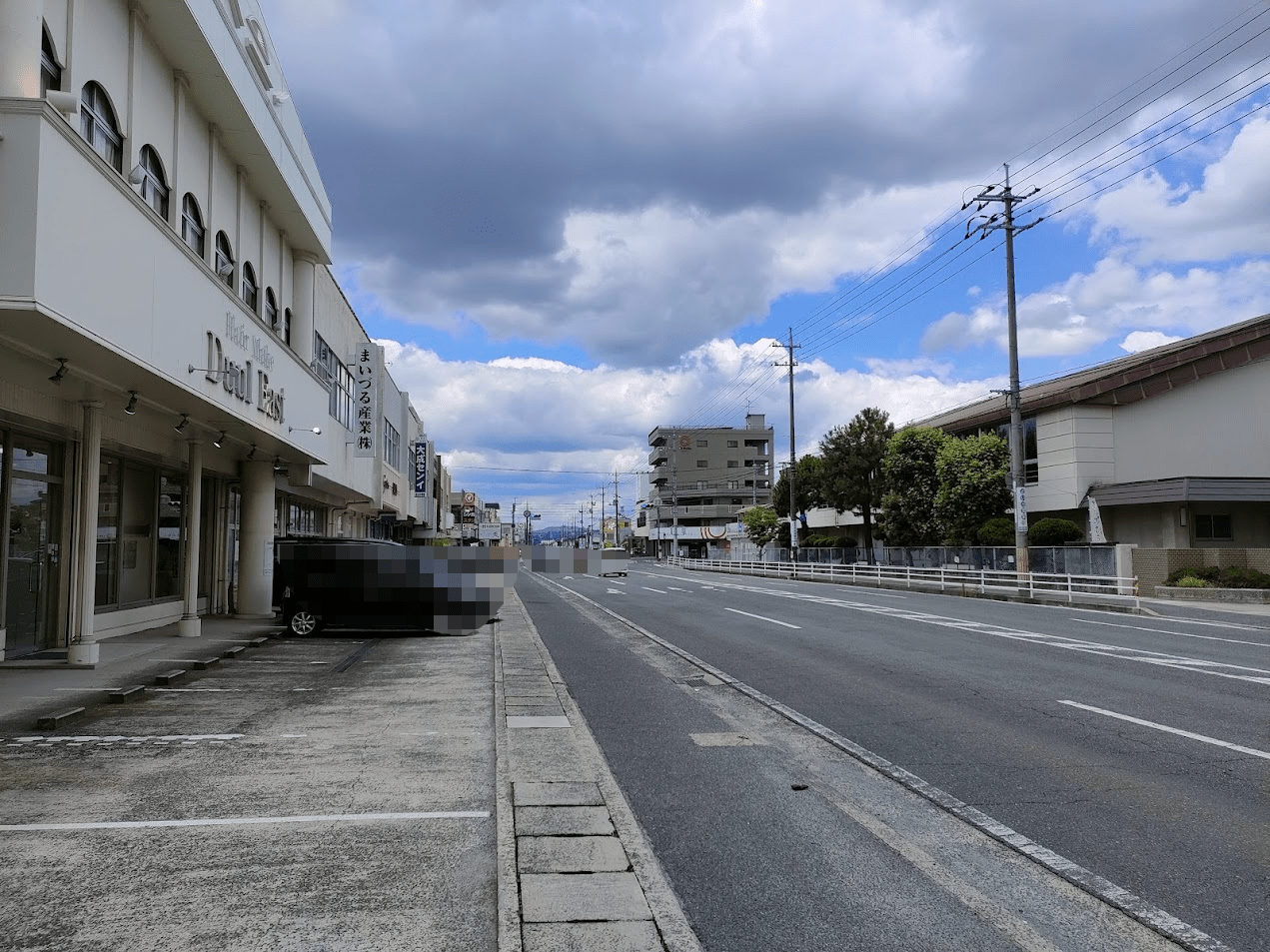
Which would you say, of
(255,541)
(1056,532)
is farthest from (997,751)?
(1056,532)

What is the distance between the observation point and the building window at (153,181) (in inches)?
508

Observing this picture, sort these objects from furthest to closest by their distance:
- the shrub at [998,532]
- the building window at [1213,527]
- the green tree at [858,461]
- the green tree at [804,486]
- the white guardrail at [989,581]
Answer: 1. the green tree at [804,486]
2. the green tree at [858,461]
3. the shrub at [998,532]
4. the building window at [1213,527]
5. the white guardrail at [989,581]

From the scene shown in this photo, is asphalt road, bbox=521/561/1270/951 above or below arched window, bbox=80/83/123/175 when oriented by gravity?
below

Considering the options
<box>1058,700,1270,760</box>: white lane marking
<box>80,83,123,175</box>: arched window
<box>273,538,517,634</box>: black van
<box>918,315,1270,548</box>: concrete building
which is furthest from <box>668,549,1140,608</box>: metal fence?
<box>80,83,123,175</box>: arched window

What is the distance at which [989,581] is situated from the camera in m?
32.1

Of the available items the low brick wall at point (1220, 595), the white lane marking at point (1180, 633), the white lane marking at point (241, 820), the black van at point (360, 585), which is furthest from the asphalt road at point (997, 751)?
the low brick wall at point (1220, 595)

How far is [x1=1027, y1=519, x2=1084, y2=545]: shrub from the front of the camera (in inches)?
1375

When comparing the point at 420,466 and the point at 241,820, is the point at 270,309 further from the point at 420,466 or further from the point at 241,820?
the point at 420,466

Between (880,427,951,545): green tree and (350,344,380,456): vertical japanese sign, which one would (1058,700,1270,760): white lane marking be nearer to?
(350,344,380,456): vertical japanese sign

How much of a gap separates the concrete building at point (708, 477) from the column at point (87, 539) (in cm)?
10370

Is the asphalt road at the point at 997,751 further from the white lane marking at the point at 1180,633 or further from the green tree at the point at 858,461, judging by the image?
the green tree at the point at 858,461

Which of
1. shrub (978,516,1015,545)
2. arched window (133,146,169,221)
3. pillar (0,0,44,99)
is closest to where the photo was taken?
pillar (0,0,44,99)

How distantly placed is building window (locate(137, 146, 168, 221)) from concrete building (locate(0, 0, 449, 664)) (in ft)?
0.16

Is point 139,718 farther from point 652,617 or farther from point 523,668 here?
point 652,617
